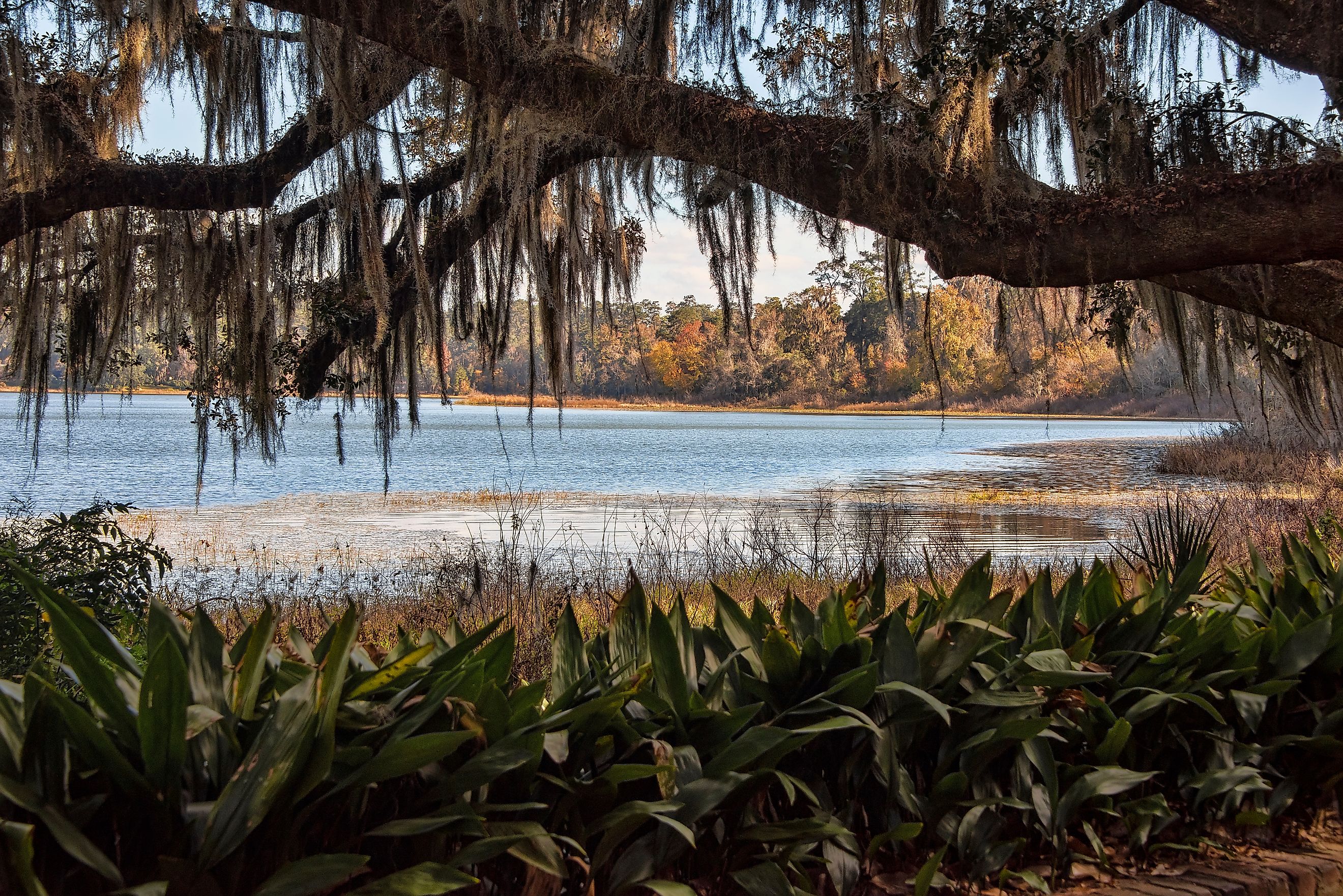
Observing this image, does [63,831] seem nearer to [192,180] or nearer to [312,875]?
[312,875]

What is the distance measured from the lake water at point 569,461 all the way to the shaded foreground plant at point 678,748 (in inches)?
147

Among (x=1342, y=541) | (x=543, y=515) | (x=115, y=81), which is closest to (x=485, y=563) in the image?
(x=115, y=81)

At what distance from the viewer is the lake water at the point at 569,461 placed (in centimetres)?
2098

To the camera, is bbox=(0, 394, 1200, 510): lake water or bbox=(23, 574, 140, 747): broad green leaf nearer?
bbox=(23, 574, 140, 747): broad green leaf

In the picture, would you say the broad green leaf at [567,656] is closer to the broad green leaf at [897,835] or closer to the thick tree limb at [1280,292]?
the broad green leaf at [897,835]

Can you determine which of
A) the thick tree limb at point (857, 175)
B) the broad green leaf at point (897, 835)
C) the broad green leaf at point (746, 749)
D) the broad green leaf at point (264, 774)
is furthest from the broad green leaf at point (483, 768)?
the thick tree limb at point (857, 175)

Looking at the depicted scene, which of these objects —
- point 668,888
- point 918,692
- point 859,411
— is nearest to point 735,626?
point 918,692

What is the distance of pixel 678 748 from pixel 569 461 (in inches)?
1127

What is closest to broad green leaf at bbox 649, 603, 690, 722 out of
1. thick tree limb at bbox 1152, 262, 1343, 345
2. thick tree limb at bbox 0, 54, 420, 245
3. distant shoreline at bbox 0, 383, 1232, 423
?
thick tree limb at bbox 1152, 262, 1343, 345

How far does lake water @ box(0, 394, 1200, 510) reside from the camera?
20984 millimetres

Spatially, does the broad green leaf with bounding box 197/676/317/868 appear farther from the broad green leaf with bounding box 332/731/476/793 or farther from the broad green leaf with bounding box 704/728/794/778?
the broad green leaf with bounding box 704/728/794/778

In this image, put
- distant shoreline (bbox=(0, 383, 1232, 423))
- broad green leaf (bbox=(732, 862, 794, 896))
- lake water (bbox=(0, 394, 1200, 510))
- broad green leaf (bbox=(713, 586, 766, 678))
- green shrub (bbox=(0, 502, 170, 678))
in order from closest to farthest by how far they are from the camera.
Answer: broad green leaf (bbox=(732, 862, 794, 896)) < broad green leaf (bbox=(713, 586, 766, 678)) < green shrub (bbox=(0, 502, 170, 678)) < lake water (bbox=(0, 394, 1200, 510)) < distant shoreline (bbox=(0, 383, 1232, 423))

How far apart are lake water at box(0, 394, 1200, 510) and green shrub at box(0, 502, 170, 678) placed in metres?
2.01

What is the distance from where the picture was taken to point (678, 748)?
1.99 metres
